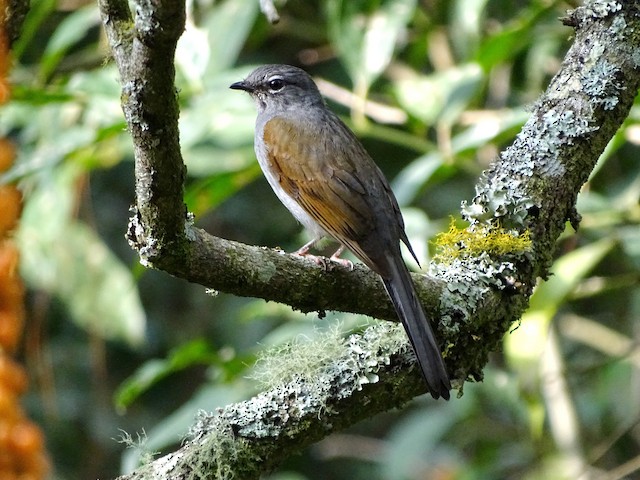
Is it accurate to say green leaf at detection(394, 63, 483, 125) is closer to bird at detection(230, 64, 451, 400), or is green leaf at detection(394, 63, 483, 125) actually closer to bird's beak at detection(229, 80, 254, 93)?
bird at detection(230, 64, 451, 400)

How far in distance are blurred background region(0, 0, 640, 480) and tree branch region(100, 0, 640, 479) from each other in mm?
318

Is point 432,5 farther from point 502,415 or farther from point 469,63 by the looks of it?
point 502,415

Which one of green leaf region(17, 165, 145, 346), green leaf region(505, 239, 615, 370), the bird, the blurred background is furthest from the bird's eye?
green leaf region(505, 239, 615, 370)

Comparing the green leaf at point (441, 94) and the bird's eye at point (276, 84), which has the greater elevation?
the bird's eye at point (276, 84)

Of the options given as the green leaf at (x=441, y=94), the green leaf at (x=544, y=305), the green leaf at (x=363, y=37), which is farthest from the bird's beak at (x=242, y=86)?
the green leaf at (x=544, y=305)

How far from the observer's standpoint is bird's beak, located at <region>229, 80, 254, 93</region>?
4.51 meters

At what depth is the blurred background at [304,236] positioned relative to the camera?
398 centimetres

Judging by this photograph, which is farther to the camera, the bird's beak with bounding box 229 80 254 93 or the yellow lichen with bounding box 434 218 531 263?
the bird's beak with bounding box 229 80 254 93

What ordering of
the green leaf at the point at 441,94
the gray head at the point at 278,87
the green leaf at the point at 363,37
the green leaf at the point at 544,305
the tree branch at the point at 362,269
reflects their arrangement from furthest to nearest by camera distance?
the gray head at the point at 278,87
the green leaf at the point at 363,37
the green leaf at the point at 441,94
the green leaf at the point at 544,305
the tree branch at the point at 362,269

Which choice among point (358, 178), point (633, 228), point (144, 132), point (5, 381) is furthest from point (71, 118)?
point (5, 381)

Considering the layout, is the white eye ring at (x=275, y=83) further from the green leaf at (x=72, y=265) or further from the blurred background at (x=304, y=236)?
the green leaf at (x=72, y=265)

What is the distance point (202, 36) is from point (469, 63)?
127cm

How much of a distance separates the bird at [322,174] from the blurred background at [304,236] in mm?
175

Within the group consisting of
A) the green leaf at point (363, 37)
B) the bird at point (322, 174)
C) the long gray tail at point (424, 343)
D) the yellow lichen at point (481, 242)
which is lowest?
the long gray tail at point (424, 343)
